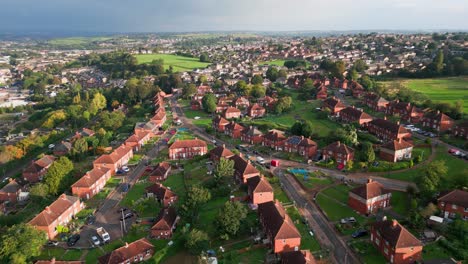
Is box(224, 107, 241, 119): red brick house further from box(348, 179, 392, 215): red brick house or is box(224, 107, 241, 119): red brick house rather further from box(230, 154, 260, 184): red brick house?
box(348, 179, 392, 215): red brick house

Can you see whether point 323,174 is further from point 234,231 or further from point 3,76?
point 3,76

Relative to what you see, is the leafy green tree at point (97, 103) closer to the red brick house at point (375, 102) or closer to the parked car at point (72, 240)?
the parked car at point (72, 240)

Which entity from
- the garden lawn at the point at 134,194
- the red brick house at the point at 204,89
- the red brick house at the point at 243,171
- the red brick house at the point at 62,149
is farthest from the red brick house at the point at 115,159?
the red brick house at the point at 204,89

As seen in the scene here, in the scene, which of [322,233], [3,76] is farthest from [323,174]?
[3,76]

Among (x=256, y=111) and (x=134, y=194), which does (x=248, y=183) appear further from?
(x=256, y=111)

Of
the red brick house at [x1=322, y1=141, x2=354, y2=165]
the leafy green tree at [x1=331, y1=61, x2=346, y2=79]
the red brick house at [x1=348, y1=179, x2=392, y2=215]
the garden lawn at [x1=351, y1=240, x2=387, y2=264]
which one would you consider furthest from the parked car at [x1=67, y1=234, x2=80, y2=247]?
the leafy green tree at [x1=331, y1=61, x2=346, y2=79]

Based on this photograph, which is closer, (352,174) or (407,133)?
(352,174)
